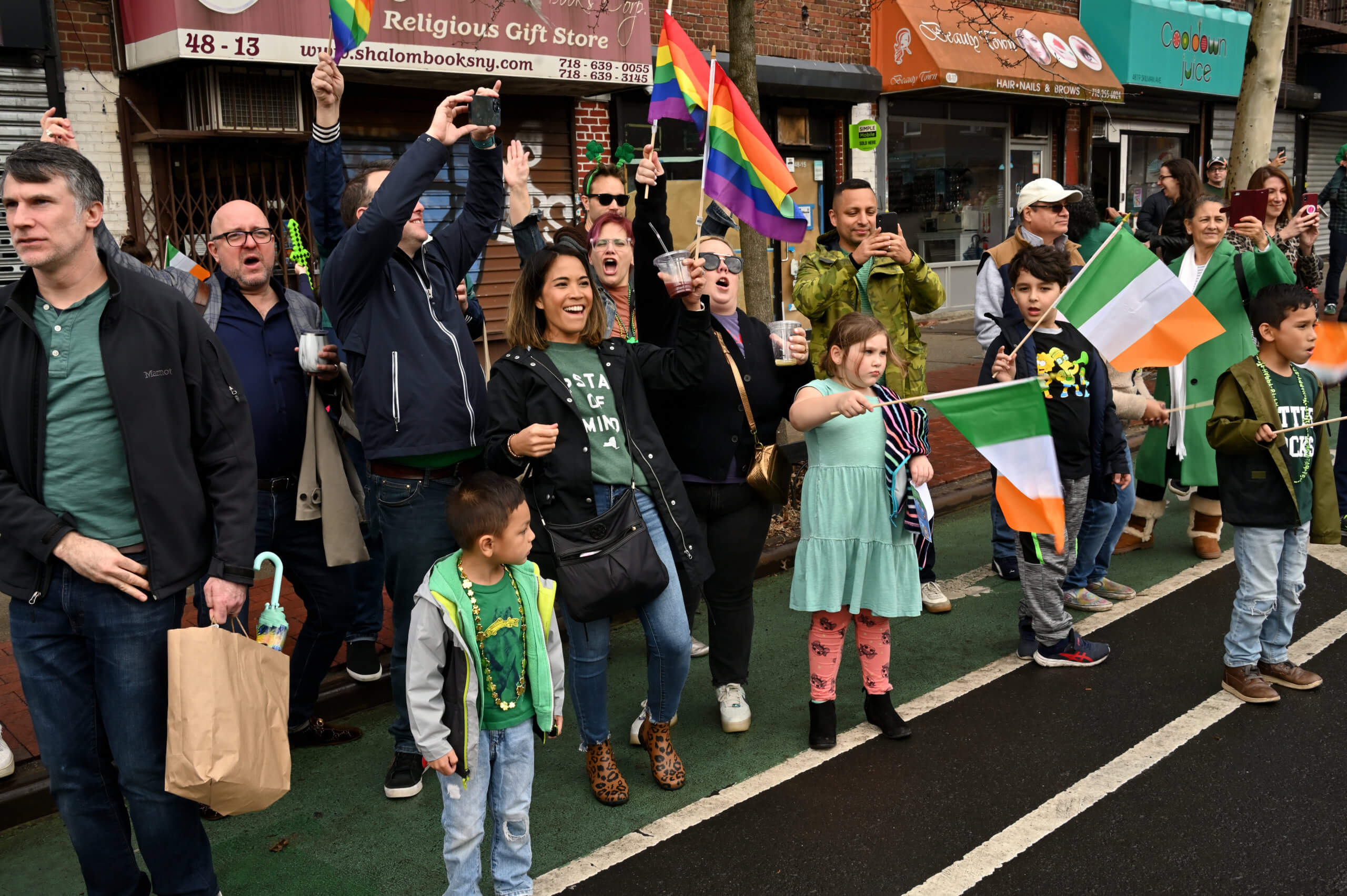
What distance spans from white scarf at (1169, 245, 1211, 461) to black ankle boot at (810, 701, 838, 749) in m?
3.47

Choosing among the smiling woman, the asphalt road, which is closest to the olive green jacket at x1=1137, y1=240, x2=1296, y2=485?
the asphalt road

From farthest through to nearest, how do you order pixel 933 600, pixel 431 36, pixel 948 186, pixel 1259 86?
pixel 948 186
pixel 1259 86
pixel 431 36
pixel 933 600

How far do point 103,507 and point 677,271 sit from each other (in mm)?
1920

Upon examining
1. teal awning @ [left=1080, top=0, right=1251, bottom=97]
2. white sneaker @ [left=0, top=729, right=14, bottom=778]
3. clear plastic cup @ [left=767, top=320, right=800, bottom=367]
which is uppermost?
teal awning @ [left=1080, top=0, right=1251, bottom=97]

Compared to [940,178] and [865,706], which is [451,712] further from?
[940,178]

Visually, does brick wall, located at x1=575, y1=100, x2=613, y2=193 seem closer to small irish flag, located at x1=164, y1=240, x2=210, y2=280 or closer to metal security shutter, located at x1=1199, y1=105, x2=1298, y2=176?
small irish flag, located at x1=164, y1=240, x2=210, y2=280

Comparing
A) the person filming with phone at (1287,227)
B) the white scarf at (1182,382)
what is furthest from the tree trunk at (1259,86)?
the white scarf at (1182,382)

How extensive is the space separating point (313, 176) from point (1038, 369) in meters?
3.19

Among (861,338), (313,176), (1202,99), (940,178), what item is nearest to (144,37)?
(313,176)

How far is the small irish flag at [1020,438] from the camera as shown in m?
4.57

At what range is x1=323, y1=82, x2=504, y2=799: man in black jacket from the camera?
144 inches

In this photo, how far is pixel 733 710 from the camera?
4.55 meters

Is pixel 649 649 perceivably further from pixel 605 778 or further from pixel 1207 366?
pixel 1207 366

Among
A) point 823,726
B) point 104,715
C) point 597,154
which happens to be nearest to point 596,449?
point 823,726
